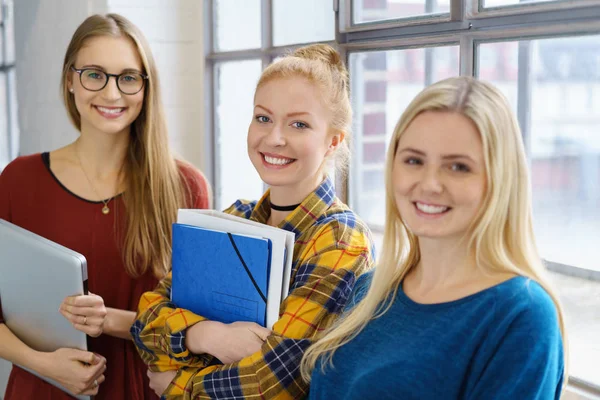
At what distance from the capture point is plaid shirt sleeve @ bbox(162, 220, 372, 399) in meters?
1.35

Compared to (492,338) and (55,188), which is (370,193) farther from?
(492,338)

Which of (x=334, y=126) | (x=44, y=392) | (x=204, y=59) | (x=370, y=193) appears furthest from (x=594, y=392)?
(x=204, y=59)

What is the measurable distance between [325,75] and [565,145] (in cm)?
59

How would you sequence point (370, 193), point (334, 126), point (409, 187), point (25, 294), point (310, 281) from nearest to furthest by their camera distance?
point (409, 187) → point (310, 281) → point (334, 126) → point (25, 294) → point (370, 193)

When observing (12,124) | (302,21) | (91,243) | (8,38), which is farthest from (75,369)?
(12,124)

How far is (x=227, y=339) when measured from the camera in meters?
1.41

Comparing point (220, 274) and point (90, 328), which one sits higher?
point (220, 274)

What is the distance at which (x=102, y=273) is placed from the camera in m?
1.94

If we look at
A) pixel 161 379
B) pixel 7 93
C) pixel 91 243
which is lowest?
pixel 161 379

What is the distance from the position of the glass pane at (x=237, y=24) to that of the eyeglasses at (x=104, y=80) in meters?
1.02

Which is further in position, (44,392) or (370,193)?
(370,193)

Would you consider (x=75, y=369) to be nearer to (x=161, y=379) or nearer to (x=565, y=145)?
(x=161, y=379)

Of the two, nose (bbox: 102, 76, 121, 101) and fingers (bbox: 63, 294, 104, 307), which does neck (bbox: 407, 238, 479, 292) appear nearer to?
fingers (bbox: 63, 294, 104, 307)

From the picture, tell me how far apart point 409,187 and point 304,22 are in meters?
1.49
